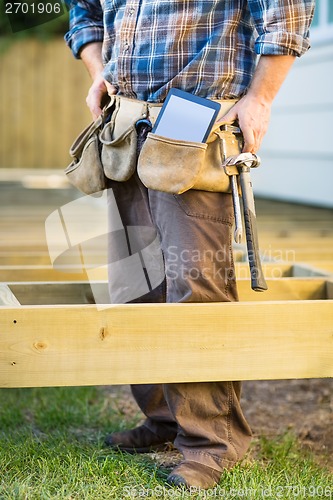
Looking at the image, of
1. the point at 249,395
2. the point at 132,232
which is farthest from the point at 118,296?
the point at 249,395

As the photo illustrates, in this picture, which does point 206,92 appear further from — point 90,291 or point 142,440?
point 142,440

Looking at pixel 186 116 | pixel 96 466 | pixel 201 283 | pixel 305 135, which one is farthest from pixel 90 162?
pixel 305 135

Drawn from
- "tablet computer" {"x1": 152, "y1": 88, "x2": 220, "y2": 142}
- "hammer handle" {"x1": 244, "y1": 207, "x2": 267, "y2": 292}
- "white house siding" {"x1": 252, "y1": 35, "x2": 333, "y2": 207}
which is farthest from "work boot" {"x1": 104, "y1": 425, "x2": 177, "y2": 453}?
"white house siding" {"x1": 252, "y1": 35, "x2": 333, "y2": 207}

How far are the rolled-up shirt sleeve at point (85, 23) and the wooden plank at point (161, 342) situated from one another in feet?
3.09

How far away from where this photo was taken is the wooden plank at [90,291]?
257 centimetres

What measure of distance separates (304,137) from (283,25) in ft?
14.5

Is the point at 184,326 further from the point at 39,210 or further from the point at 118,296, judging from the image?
the point at 39,210


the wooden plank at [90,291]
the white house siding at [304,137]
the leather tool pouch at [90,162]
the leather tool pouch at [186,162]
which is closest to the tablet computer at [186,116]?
the leather tool pouch at [186,162]

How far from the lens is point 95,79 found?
2559 millimetres

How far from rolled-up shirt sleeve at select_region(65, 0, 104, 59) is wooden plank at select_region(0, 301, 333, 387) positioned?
3.09 ft

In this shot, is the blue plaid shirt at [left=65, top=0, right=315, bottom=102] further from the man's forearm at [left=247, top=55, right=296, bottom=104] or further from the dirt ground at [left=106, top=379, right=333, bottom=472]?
the dirt ground at [left=106, top=379, right=333, bottom=472]

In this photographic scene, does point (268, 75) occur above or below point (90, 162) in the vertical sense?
above

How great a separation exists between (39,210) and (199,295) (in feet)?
11.7

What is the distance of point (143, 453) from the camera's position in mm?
2496
